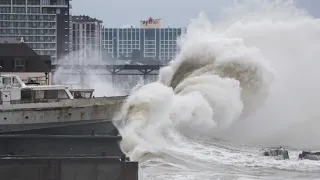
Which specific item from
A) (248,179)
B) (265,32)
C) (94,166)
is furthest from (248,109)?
(94,166)

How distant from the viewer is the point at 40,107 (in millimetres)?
27938

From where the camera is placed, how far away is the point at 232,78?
45531 mm

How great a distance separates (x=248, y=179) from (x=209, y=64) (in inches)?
879

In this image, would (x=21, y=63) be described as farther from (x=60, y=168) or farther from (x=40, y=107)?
(x=60, y=168)

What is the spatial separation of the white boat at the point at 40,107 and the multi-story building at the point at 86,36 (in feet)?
366

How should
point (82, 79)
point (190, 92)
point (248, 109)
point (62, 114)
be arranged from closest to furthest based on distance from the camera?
point (62, 114) → point (190, 92) → point (248, 109) → point (82, 79)

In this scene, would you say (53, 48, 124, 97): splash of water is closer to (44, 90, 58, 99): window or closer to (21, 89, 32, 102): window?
(44, 90, 58, 99): window

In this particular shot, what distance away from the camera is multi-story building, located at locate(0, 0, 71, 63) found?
117 meters

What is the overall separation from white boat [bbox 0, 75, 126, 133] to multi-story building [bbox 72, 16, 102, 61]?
366 ft

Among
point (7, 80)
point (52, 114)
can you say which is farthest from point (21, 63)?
point (52, 114)

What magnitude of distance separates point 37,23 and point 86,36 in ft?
105

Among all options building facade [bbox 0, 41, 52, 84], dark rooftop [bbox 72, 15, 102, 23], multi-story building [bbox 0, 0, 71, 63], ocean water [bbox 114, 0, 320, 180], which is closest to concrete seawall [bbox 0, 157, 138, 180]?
ocean water [bbox 114, 0, 320, 180]

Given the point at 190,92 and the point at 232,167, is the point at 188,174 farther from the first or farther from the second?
the point at 190,92

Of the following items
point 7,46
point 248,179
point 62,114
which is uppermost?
point 7,46
